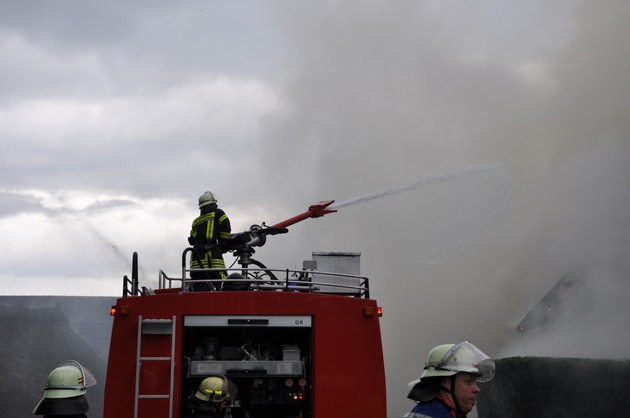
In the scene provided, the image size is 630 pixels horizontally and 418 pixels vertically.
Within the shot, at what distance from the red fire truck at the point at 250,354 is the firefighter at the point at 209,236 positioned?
1.29 m

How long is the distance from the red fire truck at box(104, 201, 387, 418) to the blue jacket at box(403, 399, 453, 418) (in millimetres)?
4413

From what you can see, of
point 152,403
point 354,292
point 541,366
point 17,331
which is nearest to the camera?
point 152,403

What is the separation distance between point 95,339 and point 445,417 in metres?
33.0

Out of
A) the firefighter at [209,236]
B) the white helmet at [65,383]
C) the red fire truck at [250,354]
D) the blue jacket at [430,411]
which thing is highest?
the firefighter at [209,236]

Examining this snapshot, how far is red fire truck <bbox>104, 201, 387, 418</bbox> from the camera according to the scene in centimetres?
887

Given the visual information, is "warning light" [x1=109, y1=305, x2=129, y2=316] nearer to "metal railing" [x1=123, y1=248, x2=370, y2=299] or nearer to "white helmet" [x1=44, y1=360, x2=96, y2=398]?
"metal railing" [x1=123, y1=248, x2=370, y2=299]

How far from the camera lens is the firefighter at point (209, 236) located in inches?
416

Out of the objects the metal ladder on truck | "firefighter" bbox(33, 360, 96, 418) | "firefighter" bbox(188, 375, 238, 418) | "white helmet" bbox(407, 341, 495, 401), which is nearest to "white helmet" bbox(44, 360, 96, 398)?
"firefighter" bbox(33, 360, 96, 418)

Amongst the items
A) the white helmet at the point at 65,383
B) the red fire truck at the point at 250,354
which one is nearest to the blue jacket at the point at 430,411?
the white helmet at the point at 65,383

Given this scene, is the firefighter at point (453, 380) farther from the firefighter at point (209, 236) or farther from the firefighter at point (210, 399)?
the firefighter at point (209, 236)

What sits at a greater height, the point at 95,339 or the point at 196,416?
the point at 95,339

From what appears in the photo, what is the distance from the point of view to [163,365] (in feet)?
29.0

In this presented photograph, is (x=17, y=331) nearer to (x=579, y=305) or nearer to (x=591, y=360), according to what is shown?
(x=579, y=305)

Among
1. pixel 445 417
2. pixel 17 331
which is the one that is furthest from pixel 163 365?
pixel 17 331
